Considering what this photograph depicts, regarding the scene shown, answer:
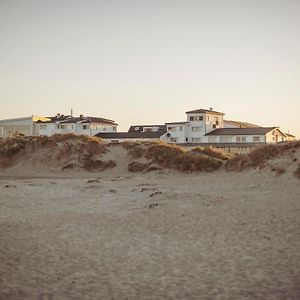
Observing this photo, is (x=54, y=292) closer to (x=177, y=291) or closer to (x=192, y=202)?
(x=177, y=291)

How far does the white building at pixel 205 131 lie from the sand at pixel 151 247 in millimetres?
48173

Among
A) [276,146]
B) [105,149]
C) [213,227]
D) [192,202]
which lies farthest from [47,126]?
[213,227]

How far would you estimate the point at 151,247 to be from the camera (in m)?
11.8

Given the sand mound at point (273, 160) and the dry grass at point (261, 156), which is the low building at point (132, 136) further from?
the dry grass at point (261, 156)

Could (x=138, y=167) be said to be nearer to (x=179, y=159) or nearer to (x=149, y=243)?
(x=179, y=159)

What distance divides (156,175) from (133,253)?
2636 centimetres

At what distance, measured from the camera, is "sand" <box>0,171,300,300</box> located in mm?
8375

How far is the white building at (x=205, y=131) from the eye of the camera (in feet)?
227

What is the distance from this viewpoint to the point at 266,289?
326 inches

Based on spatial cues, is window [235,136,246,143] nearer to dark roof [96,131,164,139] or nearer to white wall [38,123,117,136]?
dark roof [96,131,164,139]

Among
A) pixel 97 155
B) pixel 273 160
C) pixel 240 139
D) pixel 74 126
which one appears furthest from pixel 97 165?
pixel 74 126

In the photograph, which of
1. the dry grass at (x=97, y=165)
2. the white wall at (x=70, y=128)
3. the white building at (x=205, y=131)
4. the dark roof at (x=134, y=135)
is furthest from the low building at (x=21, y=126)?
the dry grass at (x=97, y=165)

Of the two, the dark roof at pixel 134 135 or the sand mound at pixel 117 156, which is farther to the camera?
the dark roof at pixel 134 135

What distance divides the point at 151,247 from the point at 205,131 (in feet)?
206
